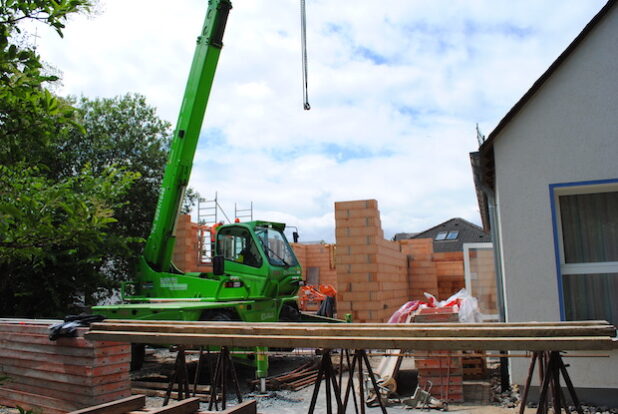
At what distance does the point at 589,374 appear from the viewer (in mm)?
6105

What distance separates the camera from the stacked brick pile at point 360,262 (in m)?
10.7

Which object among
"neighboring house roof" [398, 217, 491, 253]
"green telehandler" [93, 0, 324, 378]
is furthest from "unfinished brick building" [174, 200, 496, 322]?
"neighboring house roof" [398, 217, 491, 253]

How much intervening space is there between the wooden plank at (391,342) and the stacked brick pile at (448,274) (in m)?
13.7

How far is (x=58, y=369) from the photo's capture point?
6543 mm

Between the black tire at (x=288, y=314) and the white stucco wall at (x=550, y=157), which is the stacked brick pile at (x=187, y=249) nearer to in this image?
the black tire at (x=288, y=314)

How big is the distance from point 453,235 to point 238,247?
3058cm

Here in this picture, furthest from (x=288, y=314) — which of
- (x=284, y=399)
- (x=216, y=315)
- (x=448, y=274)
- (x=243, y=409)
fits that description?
(x=448, y=274)

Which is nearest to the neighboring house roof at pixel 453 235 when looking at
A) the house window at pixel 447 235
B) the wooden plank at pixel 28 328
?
the house window at pixel 447 235

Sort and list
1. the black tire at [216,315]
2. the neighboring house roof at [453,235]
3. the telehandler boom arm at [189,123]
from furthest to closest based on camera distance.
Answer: the neighboring house roof at [453,235] → the telehandler boom arm at [189,123] → the black tire at [216,315]

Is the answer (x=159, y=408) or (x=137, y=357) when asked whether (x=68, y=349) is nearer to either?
(x=159, y=408)

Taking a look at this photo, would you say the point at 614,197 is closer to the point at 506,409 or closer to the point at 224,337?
the point at 506,409

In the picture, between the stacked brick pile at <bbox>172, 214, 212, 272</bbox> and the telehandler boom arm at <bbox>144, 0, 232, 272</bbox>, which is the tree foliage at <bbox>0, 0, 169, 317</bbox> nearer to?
the telehandler boom arm at <bbox>144, 0, 232, 272</bbox>

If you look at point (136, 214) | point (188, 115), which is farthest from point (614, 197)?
point (136, 214)

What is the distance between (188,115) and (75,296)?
6.45 meters
